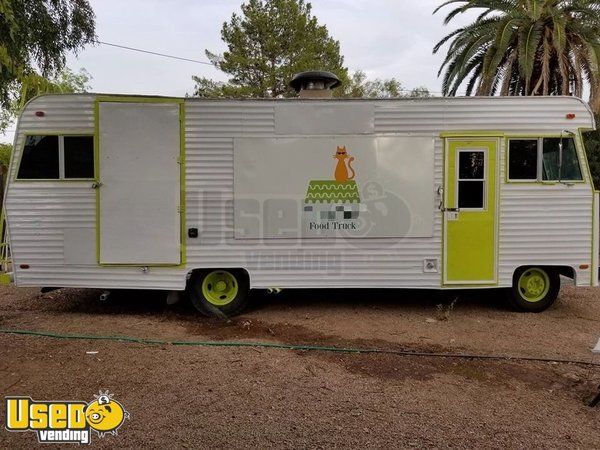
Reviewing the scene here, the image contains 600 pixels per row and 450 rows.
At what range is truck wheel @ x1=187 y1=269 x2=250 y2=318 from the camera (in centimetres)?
659

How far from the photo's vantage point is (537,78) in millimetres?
15094

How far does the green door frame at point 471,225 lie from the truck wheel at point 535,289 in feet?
1.55

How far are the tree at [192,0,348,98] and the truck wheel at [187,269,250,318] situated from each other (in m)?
19.1

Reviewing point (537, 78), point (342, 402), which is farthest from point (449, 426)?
point (537, 78)

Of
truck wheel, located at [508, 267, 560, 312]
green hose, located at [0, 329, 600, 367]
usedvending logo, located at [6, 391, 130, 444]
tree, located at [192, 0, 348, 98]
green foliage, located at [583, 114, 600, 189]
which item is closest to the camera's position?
usedvending logo, located at [6, 391, 130, 444]

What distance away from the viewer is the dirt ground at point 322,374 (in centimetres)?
349

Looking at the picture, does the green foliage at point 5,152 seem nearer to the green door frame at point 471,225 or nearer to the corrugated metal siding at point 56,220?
the corrugated metal siding at point 56,220

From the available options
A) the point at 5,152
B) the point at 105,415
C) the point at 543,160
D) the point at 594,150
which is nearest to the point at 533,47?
the point at 594,150

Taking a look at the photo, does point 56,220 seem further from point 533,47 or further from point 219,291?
point 533,47

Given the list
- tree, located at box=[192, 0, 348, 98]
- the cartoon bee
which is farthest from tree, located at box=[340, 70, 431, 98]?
the cartoon bee

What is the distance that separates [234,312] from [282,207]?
5.05 feet

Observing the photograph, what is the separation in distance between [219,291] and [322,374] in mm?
2514

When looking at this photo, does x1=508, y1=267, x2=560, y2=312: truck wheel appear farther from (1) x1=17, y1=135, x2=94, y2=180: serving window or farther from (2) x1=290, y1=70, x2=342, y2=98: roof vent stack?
(1) x1=17, y1=135, x2=94, y2=180: serving window

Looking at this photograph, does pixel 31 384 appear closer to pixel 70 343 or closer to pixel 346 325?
pixel 70 343
